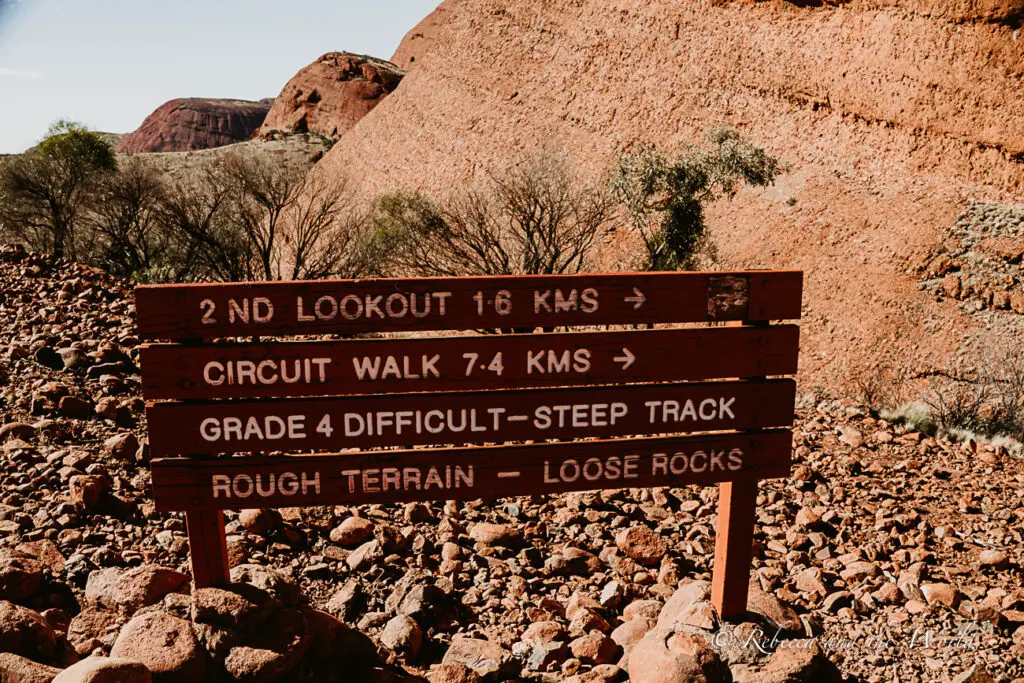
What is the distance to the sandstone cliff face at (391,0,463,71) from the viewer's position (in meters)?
65.2

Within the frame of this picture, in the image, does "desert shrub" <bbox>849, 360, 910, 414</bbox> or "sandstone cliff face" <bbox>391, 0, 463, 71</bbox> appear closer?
"desert shrub" <bbox>849, 360, 910, 414</bbox>

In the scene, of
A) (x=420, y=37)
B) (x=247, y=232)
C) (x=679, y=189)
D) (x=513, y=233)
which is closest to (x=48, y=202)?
(x=247, y=232)

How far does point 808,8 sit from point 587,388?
27.8 m

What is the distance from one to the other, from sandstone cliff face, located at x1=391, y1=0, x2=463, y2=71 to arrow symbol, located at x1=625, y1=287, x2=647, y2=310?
66.5 m

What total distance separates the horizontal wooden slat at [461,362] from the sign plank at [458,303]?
8 cm

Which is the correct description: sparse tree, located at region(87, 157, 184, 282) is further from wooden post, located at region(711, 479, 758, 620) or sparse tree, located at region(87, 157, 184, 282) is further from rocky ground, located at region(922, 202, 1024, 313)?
wooden post, located at region(711, 479, 758, 620)

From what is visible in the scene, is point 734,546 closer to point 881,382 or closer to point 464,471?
point 464,471

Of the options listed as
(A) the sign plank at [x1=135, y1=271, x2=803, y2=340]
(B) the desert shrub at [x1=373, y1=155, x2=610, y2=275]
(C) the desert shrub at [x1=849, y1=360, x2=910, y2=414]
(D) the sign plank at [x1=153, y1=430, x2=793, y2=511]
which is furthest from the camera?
(B) the desert shrub at [x1=373, y1=155, x2=610, y2=275]

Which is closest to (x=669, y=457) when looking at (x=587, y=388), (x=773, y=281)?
(x=587, y=388)

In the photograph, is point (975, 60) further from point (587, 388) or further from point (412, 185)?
point (412, 185)

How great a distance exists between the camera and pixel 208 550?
3561mm

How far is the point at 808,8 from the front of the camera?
85.5 ft

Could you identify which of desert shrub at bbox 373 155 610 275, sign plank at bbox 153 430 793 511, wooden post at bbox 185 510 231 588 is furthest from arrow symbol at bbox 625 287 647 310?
desert shrub at bbox 373 155 610 275

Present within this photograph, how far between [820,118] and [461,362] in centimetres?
2425
